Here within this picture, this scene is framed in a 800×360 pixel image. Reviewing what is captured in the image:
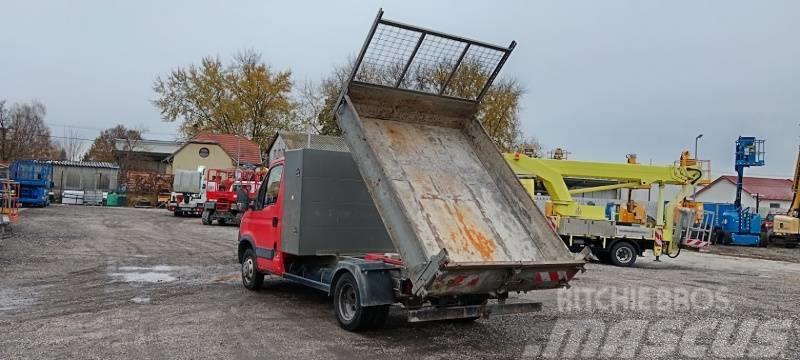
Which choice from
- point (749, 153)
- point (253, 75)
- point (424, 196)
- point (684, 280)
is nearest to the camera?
point (424, 196)

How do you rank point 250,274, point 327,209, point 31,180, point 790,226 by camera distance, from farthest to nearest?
point 31,180, point 790,226, point 250,274, point 327,209

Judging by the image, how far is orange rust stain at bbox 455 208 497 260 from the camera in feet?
21.9

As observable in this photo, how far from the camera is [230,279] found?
36.7 ft

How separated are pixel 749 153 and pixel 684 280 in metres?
22.1

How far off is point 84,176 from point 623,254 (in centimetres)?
4574

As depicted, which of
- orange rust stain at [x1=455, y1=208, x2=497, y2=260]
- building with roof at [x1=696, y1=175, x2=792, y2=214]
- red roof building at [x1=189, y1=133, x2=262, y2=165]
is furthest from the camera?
building with roof at [x1=696, y1=175, x2=792, y2=214]

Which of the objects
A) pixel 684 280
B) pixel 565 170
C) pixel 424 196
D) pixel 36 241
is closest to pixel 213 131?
pixel 36 241

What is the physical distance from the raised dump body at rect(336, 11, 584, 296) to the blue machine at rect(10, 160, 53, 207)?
30.2 meters

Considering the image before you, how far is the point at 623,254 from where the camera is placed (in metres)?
17.1

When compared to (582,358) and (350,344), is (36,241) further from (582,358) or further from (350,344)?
(582,358)

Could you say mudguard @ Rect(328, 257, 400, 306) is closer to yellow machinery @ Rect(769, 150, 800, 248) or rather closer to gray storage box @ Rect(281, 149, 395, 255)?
gray storage box @ Rect(281, 149, 395, 255)

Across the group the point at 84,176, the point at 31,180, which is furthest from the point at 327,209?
the point at 84,176

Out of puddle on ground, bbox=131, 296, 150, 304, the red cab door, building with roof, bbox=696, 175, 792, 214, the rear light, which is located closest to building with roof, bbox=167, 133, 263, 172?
building with roof, bbox=696, 175, 792, 214

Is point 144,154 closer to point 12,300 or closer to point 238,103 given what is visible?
point 238,103
